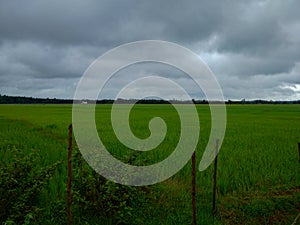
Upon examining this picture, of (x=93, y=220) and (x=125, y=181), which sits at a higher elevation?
(x=125, y=181)

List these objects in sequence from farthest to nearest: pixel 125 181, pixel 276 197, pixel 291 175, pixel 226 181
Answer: pixel 291 175 < pixel 226 181 < pixel 276 197 < pixel 125 181

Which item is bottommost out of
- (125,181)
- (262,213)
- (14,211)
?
(262,213)

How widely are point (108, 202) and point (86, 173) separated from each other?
0.52 metres

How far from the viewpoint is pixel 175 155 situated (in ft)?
27.9

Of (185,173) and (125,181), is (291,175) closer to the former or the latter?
(185,173)

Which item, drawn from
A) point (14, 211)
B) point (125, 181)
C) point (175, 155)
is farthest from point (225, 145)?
point (14, 211)

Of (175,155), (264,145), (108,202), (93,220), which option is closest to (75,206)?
(93,220)

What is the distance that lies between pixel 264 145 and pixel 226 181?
529 centimetres

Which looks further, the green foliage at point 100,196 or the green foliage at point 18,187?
the green foliage at point 100,196

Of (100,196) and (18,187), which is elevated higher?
(18,187)

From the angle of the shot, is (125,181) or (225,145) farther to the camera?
(225,145)

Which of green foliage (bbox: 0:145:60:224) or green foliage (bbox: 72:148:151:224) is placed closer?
green foliage (bbox: 0:145:60:224)

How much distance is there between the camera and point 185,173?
6.80 m

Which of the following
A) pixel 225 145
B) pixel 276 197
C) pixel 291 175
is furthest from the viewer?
pixel 225 145
